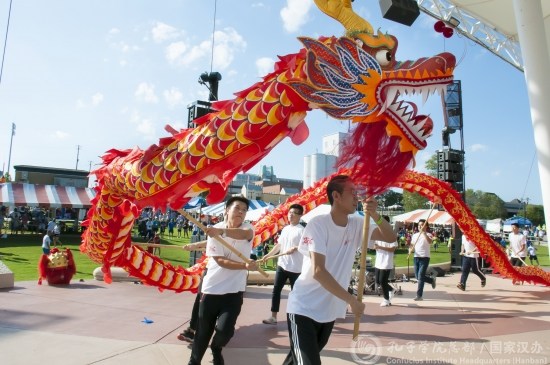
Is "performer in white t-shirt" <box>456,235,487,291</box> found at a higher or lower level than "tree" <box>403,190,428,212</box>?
lower

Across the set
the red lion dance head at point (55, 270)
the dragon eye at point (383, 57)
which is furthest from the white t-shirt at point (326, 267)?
the red lion dance head at point (55, 270)

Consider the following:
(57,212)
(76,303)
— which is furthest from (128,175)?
(57,212)

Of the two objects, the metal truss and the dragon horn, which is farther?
the metal truss

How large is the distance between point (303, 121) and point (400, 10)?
387 centimetres

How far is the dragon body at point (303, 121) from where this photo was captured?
9.46 feet

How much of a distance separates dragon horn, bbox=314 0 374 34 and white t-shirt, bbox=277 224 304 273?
270 centimetres

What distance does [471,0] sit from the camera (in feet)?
35.9

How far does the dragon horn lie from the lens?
10.5ft

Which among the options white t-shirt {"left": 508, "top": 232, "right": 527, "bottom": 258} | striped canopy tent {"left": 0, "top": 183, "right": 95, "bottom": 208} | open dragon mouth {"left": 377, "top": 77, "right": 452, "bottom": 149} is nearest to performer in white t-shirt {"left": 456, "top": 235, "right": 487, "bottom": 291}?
white t-shirt {"left": 508, "top": 232, "right": 527, "bottom": 258}

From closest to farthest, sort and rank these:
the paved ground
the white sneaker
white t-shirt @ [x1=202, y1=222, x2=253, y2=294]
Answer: white t-shirt @ [x1=202, y1=222, x2=253, y2=294]
the paved ground
the white sneaker

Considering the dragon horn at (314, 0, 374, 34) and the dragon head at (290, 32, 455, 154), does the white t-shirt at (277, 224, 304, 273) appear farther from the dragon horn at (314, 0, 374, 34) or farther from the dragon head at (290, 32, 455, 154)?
the dragon horn at (314, 0, 374, 34)

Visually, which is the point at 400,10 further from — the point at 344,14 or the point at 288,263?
the point at 288,263

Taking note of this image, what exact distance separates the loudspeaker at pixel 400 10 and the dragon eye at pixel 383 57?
146 inches

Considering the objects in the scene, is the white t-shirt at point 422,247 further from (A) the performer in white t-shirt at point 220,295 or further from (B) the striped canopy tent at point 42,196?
(B) the striped canopy tent at point 42,196
